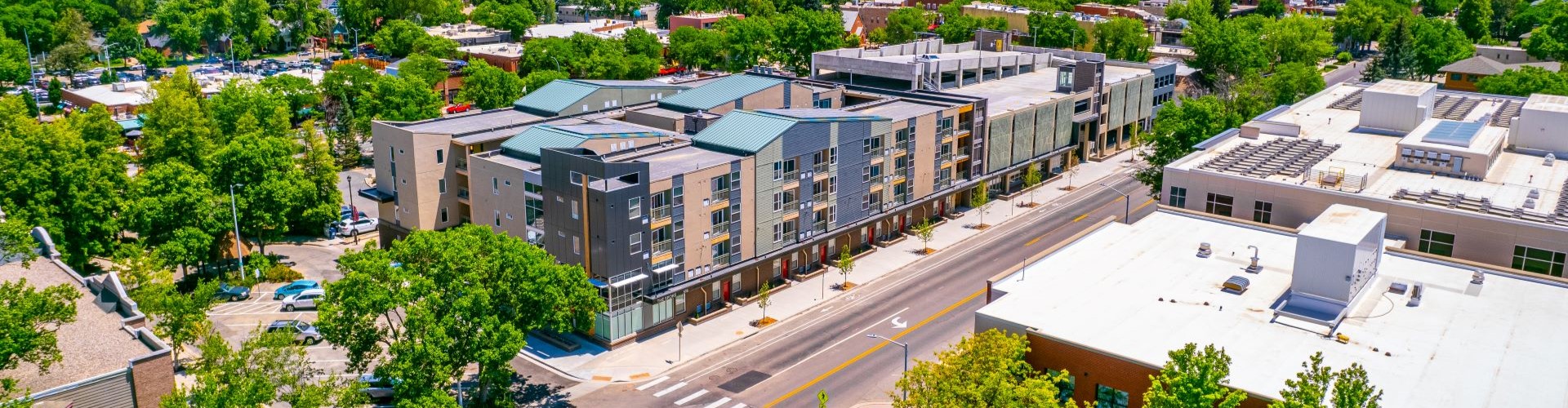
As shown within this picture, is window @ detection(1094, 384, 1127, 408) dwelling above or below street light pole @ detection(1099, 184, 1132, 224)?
above

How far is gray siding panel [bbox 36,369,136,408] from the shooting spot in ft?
177

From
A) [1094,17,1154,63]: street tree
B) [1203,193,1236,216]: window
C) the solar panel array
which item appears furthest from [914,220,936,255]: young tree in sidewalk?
[1094,17,1154,63]: street tree

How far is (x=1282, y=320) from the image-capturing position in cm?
5753

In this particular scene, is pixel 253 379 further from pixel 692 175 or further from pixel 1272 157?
pixel 1272 157

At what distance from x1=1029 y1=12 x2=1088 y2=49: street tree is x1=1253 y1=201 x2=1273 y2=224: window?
373 ft

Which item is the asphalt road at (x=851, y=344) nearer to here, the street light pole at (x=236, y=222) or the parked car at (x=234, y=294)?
the parked car at (x=234, y=294)

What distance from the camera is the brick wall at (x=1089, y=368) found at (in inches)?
2076

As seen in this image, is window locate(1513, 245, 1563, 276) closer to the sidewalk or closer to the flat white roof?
the flat white roof

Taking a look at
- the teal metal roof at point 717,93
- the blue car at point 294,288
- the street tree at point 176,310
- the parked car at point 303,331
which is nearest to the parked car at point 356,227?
the blue car at point 294,288

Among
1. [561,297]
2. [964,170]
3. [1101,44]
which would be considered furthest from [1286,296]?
[1101,44]

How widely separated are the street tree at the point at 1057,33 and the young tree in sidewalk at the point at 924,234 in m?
98.4

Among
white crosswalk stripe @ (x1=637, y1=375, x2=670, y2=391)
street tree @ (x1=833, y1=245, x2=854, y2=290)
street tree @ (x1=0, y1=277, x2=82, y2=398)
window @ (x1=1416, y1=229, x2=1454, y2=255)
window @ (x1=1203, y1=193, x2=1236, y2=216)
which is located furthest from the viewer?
street tree @ (x1=833, y1=245, x2=854, y2=290)

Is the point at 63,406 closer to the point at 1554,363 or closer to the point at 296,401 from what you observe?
the point at 296,401

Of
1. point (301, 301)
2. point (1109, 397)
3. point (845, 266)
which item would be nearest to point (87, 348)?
point (301, 301)
